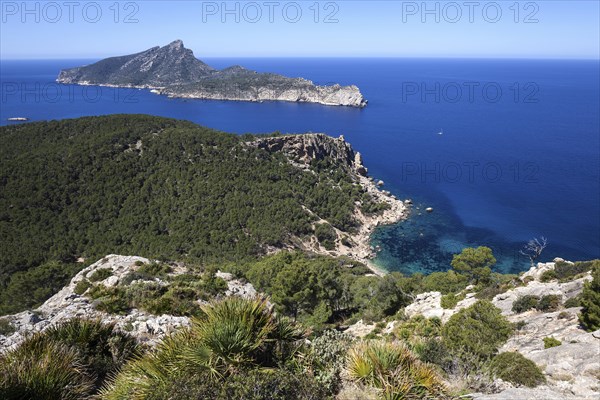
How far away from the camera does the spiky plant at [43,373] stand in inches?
196

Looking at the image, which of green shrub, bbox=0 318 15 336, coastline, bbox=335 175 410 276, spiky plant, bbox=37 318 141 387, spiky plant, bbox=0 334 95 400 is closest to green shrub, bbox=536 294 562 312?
spiky plant, bbox=37 318 141 387

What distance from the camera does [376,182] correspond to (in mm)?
74875

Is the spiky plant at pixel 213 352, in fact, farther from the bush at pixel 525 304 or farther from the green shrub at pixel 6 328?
the bush at pixel 525 304

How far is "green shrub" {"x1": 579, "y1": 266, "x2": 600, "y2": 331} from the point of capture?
1368 centimetres

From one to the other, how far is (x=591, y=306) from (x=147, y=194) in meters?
46.1

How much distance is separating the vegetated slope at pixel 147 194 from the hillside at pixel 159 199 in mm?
142

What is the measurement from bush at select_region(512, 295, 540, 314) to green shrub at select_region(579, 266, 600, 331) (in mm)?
3057

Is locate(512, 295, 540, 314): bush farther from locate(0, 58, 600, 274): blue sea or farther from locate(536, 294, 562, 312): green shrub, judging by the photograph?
locate(0, 58, 600, 274): blue sea

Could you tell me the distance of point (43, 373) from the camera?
5.18 m

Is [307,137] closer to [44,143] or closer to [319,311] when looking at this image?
[44,143]

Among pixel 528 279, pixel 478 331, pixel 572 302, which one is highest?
pixel 478 331


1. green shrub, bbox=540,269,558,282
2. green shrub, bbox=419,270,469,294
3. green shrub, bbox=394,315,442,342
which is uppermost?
green shrub, bbox=540,269,558,282

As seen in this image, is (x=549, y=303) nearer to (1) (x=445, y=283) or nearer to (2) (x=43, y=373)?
(1) (x=445, y=283)

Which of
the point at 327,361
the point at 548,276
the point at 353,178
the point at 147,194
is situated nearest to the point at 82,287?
the point at 327,361
